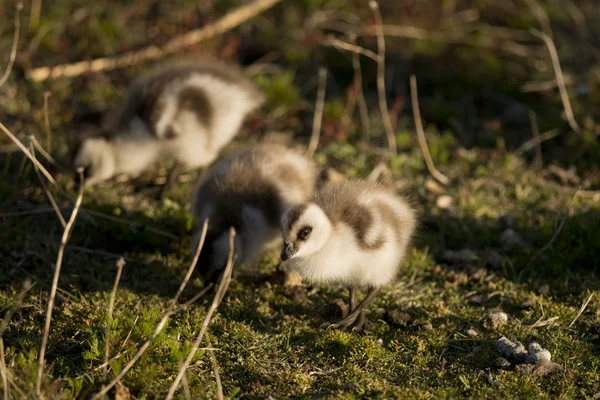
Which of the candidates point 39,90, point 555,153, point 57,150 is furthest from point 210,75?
point 555,153

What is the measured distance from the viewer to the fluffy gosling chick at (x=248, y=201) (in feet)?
15.7

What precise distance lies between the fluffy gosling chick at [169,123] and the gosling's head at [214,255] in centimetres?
138

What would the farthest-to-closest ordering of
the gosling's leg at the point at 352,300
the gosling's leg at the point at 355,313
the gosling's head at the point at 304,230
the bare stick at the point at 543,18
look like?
the bare stick at the point at 543,18, the gosling's leg at the point at 352,300, the gosling's leg at the point at 355,313, the gosling's head at the point at 304,230

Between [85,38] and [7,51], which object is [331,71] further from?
[7,51]

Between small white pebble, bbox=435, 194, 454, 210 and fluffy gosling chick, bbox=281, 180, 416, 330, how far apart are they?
1544 millimetres

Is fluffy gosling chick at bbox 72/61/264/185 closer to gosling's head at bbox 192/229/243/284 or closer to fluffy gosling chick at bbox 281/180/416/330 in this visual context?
gosling's head at bbox 192/229/243/284

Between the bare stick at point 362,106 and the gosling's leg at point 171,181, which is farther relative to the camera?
the bare stick at point 362,106

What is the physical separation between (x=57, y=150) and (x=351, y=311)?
3423 millimetres

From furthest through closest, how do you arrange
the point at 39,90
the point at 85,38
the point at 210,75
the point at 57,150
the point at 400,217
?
the point at 85,38 < the point at 39,90 < the point at 57,150 < the point at 210,75 < the point at 400,217

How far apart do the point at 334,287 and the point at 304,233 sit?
1.02m

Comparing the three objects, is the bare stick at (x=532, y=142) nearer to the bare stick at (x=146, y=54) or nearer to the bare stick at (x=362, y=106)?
the bare stick at (x=362, y=106)

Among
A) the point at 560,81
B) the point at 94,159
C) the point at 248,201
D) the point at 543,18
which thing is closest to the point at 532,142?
the point at 560,81

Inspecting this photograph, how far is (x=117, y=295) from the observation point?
15.5 feet

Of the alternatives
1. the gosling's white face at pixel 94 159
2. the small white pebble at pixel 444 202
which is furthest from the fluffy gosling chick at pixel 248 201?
the small white pebble at pixel 444 202
